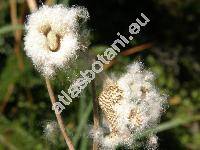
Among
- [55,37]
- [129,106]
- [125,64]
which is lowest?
[125,64]

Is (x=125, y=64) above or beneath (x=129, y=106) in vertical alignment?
beneath

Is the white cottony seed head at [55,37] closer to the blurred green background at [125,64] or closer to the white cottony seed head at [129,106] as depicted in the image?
the white cottony seed head at [129,106]

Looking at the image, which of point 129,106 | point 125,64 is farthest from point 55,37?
point 125,64

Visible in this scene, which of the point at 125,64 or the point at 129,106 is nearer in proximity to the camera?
the point at 129,106

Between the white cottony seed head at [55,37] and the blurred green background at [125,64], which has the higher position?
the white cottony seed head at [55,37]

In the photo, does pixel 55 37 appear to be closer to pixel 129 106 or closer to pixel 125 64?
Result: pixel 129 106

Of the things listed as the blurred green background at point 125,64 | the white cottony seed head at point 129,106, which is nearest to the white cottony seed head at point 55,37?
the white cottony seed head at point 129,106

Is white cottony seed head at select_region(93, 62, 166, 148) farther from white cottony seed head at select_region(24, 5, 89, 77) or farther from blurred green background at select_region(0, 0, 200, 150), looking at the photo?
blurred green background at select_region(0, 0, 200, 150)
